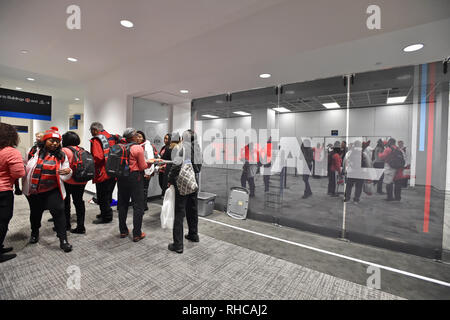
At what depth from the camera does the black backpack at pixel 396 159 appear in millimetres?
4172

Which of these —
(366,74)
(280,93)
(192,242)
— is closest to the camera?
(192,242)

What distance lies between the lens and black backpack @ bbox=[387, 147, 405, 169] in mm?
4172

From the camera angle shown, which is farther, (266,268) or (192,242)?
(192,242)

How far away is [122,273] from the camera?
2.09m

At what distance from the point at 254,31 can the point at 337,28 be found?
3.31 ft

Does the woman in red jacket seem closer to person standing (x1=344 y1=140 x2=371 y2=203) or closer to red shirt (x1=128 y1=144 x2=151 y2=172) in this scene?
red shirt (x1=128 y1=144 x2=151 y2=172)

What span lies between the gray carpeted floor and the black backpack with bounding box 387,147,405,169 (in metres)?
3.28

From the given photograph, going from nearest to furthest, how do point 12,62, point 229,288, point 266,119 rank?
point 229,288 → point 12,62 → point 266,119

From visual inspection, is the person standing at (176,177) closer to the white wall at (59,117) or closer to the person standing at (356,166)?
the person standing at (356,166)

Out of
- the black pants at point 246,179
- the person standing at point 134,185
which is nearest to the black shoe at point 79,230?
the person standing at point 134,185

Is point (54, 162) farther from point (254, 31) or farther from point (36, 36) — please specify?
point (254, 31)

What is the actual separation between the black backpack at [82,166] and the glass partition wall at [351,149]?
2.65 metres

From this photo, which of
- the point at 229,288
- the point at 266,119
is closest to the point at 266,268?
the point at 229,288

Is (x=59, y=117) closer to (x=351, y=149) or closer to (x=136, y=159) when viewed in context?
(x=136, y=159)
